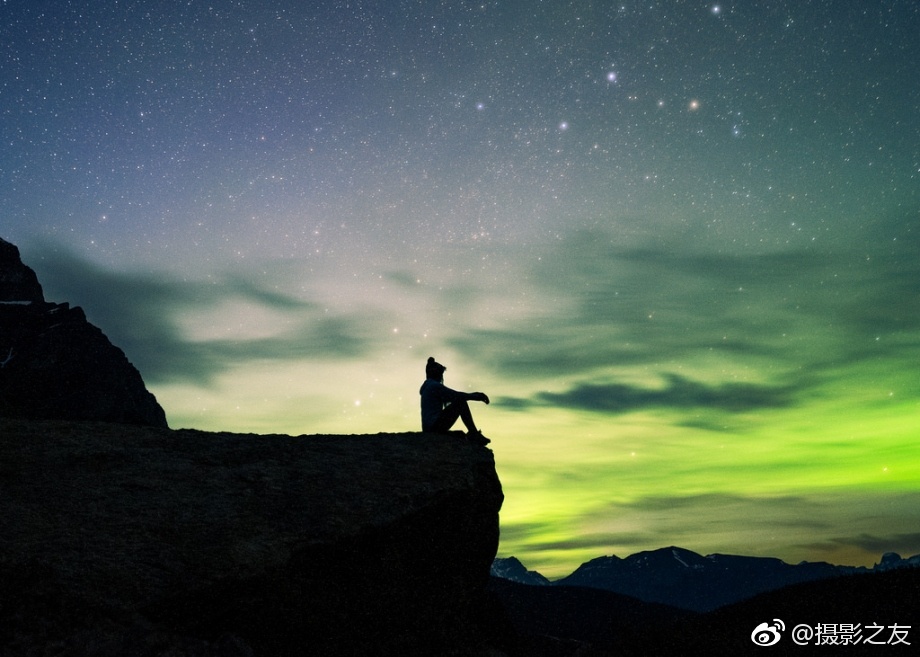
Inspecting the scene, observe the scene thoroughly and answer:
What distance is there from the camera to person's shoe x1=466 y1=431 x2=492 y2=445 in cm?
1280

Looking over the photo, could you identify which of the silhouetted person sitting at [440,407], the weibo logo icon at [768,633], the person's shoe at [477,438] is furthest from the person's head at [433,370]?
the weibo logo icon at [768,633]

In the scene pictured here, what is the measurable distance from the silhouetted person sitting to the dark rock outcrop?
11199 centimetres

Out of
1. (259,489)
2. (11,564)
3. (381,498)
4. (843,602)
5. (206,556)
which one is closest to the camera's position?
(11,564)

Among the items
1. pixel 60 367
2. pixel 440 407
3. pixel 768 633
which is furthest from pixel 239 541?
pixel 60 367

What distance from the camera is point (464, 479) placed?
11.3 meters

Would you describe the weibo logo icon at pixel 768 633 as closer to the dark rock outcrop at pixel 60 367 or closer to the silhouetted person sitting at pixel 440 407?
the silhouetted person sitting at pixel 440 407

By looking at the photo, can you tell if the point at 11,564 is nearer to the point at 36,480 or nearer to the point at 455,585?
the point at 36,480

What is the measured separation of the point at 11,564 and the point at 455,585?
268 inches

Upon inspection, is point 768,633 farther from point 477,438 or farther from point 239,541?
point 239,541

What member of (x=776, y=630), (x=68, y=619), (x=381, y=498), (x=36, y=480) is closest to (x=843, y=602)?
(x=776, y=630)

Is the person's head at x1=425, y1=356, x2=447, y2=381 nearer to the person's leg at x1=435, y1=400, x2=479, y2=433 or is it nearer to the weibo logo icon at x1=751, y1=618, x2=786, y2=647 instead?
the person's leg at x1=435, y1=400, x2=479, y2=433

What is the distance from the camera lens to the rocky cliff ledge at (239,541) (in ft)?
20.6

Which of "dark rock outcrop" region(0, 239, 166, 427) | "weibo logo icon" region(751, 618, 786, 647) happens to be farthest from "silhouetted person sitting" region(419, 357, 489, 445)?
"dark rock outcrop" region(0, 239, 166, 427)

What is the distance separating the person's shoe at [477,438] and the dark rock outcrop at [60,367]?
4432 inches
